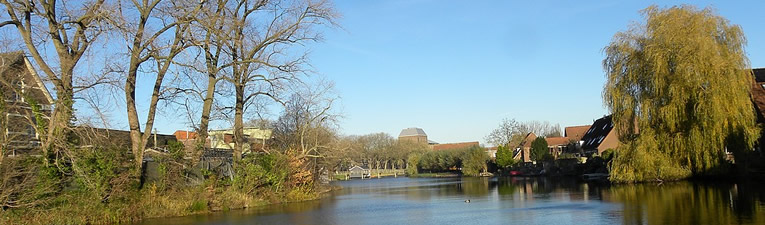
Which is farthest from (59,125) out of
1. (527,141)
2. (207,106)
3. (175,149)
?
(527,141)

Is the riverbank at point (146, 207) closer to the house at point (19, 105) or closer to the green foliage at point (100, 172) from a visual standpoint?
the green foliage at point (100, 172)

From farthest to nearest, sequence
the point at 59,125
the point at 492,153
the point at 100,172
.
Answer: the point at 492,153 → the point at 100,172 → the point at 59,125

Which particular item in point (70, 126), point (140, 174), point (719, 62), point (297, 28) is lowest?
point (140, 174)

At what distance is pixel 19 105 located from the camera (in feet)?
62.3

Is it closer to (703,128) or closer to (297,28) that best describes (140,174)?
(297,28)

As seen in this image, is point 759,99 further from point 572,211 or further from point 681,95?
point 572,211

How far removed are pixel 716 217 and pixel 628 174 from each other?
1610 cm

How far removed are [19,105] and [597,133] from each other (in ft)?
178

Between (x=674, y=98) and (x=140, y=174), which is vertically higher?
(x=674, y=98)

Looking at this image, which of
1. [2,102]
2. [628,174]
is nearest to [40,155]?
[2,102]

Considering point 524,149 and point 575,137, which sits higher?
point 575,137

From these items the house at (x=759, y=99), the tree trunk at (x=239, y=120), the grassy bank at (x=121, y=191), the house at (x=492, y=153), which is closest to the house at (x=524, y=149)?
the house at (x=492, y=153)

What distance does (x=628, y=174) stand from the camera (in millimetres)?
31484

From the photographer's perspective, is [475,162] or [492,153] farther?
[492,153]
